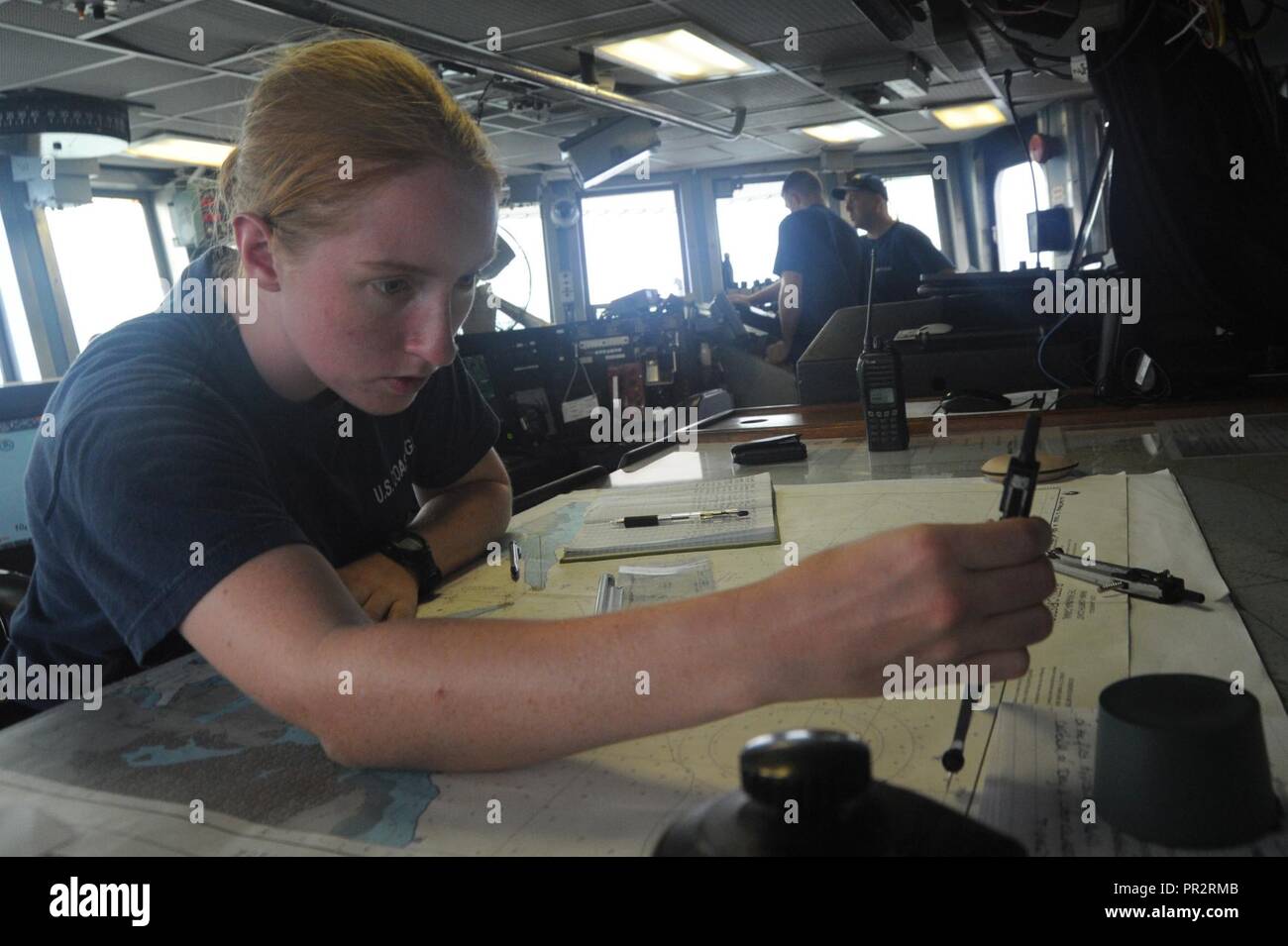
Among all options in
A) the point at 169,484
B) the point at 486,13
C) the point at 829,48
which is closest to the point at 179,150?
the point at 486,13

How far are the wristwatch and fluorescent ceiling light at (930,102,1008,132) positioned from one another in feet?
24.9

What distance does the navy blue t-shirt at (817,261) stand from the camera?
501 centimetres

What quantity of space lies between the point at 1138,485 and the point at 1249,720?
0.82m

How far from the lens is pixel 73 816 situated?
68 cm

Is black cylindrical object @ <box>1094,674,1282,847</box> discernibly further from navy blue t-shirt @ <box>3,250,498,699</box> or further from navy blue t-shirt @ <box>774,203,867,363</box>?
navy blue t-shirt @ <box>774,203,867,363</box>

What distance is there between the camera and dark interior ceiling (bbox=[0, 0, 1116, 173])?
13.5 ft

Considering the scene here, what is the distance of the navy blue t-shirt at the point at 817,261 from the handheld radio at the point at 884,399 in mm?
3374

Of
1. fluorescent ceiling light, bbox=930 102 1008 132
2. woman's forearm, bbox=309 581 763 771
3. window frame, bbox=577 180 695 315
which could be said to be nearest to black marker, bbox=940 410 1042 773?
woman's forearm, bbox=309 581 763 771

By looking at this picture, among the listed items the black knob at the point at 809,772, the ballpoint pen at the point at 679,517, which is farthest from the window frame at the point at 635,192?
the black knob at the point at 809,772

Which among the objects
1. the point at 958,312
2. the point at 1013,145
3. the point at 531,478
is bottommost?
the point at 531,478

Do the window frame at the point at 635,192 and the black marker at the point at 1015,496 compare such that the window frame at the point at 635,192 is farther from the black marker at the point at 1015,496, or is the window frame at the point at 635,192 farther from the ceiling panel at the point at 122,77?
the black marker at the point at 1015,496
